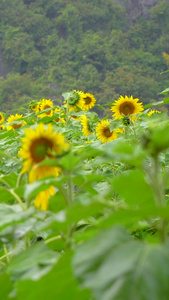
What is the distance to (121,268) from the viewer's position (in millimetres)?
363

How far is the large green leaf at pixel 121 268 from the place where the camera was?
0.35m

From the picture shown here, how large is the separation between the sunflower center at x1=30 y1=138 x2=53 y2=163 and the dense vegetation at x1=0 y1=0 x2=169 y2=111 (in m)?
17.2

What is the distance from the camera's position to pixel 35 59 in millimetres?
22672

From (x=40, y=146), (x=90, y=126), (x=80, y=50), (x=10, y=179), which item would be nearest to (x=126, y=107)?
(x=90, y=126)

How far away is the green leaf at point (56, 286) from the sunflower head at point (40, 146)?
17 cm

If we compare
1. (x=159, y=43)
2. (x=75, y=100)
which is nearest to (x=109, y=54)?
(x=159, y=43)

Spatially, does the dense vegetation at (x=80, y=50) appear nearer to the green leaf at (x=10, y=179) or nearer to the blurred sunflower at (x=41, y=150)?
the green leaf at (x=10, y=179)

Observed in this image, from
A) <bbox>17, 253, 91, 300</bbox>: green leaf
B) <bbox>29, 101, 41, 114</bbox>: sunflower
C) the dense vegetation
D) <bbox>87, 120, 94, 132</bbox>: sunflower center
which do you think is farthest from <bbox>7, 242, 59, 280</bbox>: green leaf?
the dense vegetation

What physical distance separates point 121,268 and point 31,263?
→ 0.38ft

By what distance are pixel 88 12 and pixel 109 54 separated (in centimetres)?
485

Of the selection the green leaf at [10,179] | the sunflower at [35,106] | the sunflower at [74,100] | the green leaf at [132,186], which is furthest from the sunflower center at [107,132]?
the green leaf at [132,186]

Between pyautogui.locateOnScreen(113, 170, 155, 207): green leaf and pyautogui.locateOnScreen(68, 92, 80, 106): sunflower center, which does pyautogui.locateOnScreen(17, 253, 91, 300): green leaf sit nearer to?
pyautogui.locateOnScreen(113, 170, 155, 207): green leaf

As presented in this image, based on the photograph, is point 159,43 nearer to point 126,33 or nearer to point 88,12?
point 126,33

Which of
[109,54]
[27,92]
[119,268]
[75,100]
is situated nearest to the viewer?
[119,268]
